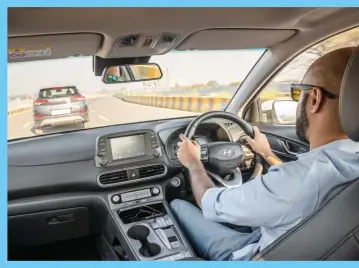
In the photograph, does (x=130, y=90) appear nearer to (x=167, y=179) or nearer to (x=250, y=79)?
(x=167, y=179)

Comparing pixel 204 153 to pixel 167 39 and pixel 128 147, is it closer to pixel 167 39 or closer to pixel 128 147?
pixel 128 147

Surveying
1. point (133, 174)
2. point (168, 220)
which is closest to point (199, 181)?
point (168, 220)

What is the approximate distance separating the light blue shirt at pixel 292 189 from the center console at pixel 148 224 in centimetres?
60

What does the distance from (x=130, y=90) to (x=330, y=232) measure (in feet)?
3.94

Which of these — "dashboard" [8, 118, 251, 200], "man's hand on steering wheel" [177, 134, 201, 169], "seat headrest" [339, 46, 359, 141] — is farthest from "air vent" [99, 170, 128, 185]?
"seat headrest" [339, 46, 359, 141]

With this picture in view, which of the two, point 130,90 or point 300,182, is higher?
point 130,90

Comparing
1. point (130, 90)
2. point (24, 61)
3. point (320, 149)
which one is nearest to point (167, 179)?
point (130, 90)

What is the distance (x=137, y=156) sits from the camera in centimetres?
214

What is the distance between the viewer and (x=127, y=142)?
213cm

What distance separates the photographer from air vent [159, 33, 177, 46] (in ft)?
5.56

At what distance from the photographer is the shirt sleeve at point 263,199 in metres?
1.22

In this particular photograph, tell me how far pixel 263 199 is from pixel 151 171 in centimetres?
99

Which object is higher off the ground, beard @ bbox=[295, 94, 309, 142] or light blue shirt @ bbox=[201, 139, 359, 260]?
beard @ bbox=[295, 94, 309, 142]

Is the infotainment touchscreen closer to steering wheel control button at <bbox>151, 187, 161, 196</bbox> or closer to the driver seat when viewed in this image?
steering wheel control button at <bbox>151, 187, 161, 196</bbox>
